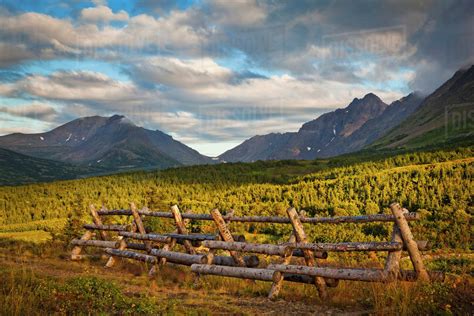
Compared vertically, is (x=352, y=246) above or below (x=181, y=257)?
above

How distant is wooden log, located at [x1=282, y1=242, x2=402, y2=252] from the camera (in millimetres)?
9078

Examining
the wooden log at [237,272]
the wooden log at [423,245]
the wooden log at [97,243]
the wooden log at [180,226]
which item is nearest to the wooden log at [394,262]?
the wooden log at [423,245]

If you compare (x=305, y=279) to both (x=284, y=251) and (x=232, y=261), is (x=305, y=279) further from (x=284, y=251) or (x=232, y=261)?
(x=232, y=261)

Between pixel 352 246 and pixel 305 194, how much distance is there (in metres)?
62.2

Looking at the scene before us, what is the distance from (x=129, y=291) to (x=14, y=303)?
13.1 feet

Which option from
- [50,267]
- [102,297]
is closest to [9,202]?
[50,267]

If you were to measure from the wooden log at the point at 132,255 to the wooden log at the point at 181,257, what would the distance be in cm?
26

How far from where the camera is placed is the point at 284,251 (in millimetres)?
10891

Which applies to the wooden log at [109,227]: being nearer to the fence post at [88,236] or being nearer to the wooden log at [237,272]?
the fence post at [88,236]

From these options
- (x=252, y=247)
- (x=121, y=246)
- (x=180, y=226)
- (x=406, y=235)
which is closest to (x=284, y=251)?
(x=252, y=247)

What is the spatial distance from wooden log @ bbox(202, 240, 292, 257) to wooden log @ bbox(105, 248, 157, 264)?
137 inches

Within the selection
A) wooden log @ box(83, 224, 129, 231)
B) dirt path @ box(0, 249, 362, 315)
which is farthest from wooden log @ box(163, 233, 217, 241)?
wooden log @ box(83, 224, 129, 231)

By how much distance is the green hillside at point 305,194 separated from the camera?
41.9 metres

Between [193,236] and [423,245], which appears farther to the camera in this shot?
[193,236]
